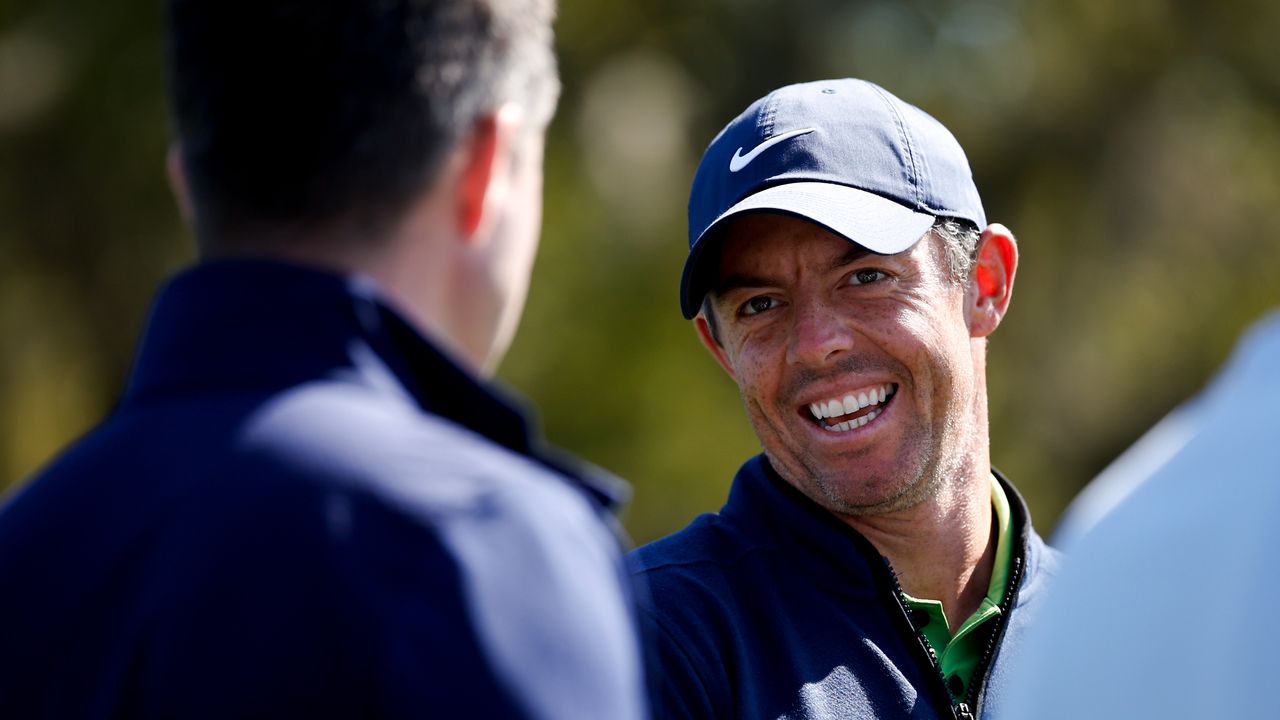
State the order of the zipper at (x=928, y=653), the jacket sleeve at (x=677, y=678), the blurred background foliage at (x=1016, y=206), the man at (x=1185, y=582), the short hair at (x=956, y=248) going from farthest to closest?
the blurred background foliage at (x=1016, y=206), the short hair at (x=956, y=248), the zipper at (x=928, y=653), the jacket sleeve at (x=677, y=678), the man at (x=1185, y=582)

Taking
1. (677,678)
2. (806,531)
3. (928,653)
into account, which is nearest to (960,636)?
(928,653)

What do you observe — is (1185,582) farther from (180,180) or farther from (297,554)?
(180,180)

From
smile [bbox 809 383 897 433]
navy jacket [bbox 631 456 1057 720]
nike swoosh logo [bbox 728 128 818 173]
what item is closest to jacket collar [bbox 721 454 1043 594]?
navy jacket [bbox 631 456 1057 720]

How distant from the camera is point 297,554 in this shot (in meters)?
1.33

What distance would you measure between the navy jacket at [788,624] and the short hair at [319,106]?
1.15 meters

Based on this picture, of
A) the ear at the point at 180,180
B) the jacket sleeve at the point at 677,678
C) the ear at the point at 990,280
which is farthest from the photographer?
the ear at the point at 990,280

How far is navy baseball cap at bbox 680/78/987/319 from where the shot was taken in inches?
110

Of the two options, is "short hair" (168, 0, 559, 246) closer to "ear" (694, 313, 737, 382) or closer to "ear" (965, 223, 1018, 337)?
"ear" (694, 313, 737, 382)

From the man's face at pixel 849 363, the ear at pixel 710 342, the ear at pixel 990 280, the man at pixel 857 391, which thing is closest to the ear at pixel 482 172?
the man at pixel 857 391

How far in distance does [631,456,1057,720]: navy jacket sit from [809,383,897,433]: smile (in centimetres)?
14

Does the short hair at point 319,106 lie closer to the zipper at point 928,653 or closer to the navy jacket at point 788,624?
the navy jacket at point 788,624

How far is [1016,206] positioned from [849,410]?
1046 centimetres

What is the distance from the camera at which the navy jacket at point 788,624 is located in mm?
2506

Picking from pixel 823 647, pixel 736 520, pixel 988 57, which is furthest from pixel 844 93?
pixel 988 57
